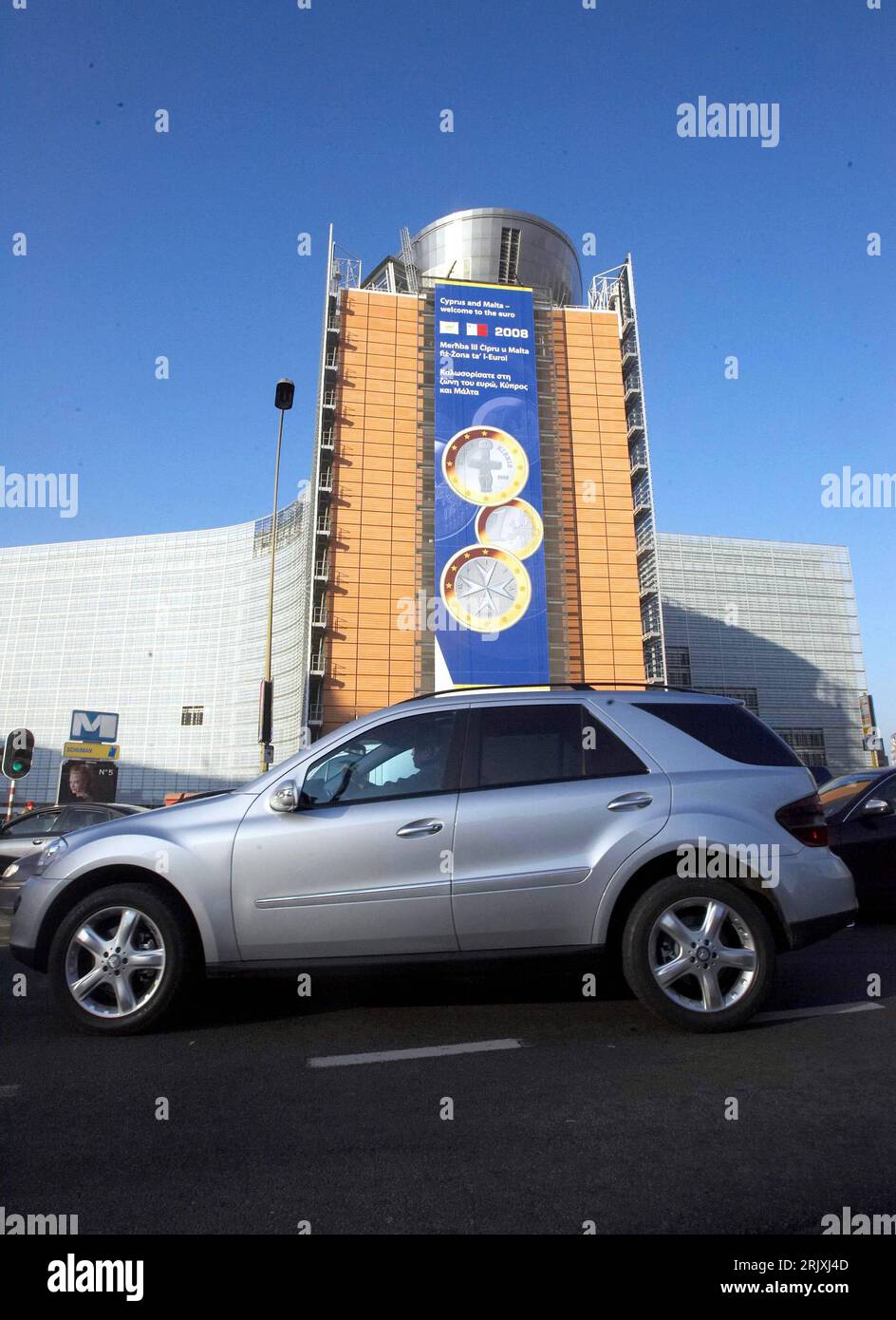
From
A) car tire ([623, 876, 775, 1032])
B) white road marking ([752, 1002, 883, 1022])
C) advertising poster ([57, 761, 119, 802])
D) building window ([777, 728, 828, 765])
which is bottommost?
white road marking ([752, 1002, 883, 1022])

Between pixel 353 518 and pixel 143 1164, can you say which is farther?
Result: pixel 353 518

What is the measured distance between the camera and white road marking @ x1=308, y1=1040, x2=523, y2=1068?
148 inches

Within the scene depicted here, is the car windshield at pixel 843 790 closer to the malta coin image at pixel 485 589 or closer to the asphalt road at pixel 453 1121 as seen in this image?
the asphalt road at pixel 453 1121

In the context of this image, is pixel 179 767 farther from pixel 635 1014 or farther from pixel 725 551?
pixel 635 1014

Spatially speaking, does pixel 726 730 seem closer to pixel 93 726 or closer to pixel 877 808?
pixel 877 808

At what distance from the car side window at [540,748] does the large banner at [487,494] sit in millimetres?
31646

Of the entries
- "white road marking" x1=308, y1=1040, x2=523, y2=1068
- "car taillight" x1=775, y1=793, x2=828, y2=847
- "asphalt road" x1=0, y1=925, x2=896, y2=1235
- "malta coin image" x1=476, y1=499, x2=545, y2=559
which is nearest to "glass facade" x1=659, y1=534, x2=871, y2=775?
"malta coin image" x1=476, y1=499, x2=545, y2=559

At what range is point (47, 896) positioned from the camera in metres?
4.35

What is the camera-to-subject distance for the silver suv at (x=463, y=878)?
4141mm

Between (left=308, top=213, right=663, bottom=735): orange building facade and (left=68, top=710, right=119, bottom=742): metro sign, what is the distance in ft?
30.0

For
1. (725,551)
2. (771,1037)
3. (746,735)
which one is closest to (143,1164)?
(771,1037)

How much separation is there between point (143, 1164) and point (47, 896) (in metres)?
2.00

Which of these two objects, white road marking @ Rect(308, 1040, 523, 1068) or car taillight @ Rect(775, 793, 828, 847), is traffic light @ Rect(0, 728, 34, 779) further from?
car taillight @ Rect(775, 793, 828, 847)
